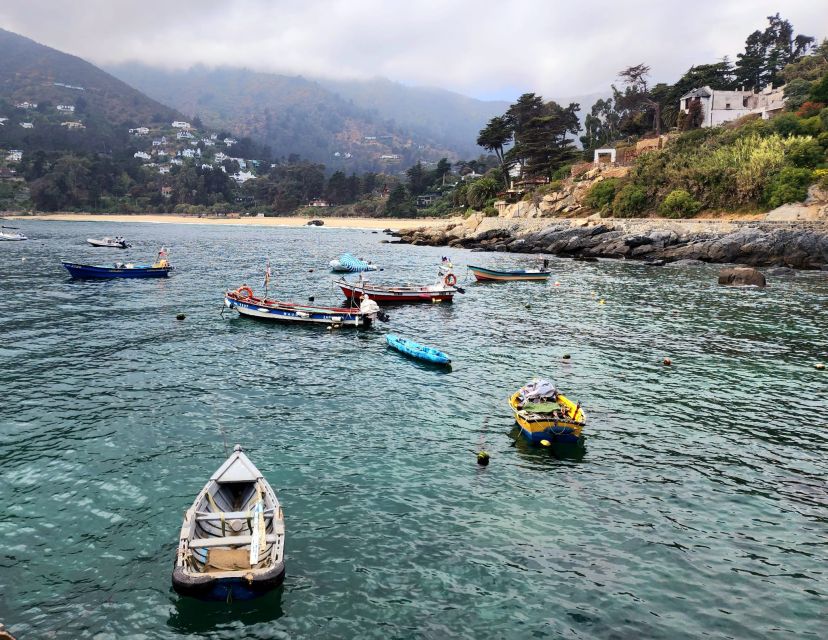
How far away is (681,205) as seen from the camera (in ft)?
302

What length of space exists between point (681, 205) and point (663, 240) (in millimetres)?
11082

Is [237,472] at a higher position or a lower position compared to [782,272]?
Answer: lower

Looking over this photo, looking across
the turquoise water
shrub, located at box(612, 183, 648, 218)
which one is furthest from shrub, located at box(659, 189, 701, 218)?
the turquoise water

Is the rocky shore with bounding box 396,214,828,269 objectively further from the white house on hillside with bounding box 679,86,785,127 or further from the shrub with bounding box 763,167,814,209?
the white house on hillside with bounding box 679,86,785,127

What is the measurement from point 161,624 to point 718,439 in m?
20.9

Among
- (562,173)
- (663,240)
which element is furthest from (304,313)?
(562,173)

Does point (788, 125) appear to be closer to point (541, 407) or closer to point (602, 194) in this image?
point (602, 194)

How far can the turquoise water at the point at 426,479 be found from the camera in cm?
1337

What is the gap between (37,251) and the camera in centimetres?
9369

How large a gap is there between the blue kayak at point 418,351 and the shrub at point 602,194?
259 feet

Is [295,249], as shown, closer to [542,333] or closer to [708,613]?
[542,333]

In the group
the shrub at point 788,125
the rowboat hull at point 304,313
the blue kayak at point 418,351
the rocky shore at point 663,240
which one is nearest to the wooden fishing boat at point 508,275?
the rocky shore at point 663,240

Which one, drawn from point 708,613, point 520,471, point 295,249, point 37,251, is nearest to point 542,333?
point 520,471

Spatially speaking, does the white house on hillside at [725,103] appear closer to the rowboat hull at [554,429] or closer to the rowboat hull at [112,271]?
the rowboat hull at [112,271]
